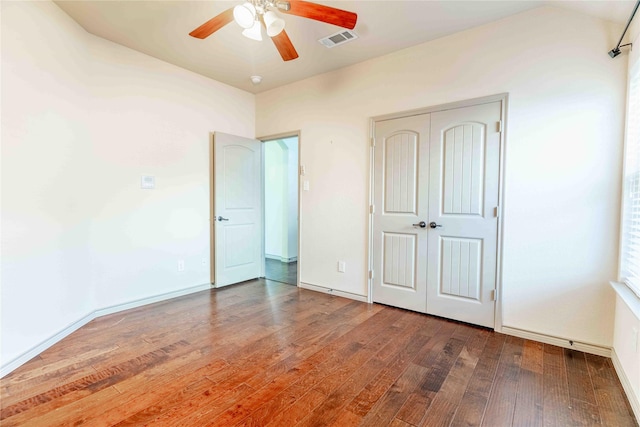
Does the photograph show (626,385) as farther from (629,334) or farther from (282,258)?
(282,258)

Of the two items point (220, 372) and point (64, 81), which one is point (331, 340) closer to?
point (220, 372)

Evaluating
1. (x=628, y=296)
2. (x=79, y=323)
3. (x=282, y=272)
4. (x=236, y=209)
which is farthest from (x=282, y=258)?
(x=628, y=296)

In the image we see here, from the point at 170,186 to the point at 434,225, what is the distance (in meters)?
3.01

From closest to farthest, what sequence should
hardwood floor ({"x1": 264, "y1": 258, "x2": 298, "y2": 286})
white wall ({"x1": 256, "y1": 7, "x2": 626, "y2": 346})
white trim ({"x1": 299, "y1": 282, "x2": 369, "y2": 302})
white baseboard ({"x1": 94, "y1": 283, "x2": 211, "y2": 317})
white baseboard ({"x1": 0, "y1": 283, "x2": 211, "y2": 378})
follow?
white baseboard ({"x1": 0, "y1": 283, "x2": 211, "y2": 378}) < white wall ({"x1": 256, "y1": 7, "x2": 626, "y2": 346}) < white baseboard ({"x1": 94, "y1": 283, "x2": 211, "y2": 317}) < white trim ({"x1": 299, "y1": 282, "x2": 369, "y2": 302}) < hardwood floor ({"x1": 264, "y1": 258, "x2": 298, "y2": 286})

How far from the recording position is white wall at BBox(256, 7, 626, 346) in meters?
2.22

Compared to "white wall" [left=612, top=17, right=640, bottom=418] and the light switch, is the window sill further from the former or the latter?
the light switch

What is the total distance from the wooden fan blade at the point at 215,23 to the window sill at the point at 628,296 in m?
3.02

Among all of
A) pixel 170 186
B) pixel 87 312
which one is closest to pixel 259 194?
pixel 170 186

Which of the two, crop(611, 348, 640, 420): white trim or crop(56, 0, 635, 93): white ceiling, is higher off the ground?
crop(56, 0, 635, 93): white ceiling

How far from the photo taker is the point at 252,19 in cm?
183

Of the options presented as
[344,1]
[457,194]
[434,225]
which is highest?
[344,1]

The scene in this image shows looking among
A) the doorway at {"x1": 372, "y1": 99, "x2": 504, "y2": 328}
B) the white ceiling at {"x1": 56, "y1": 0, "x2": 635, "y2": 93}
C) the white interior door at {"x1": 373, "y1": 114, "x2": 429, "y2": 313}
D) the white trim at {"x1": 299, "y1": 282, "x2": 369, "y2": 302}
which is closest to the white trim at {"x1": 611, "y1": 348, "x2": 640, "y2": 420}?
the doorway at {"x1": 372, "y1": 99, "x2": 504, "y2": 328}

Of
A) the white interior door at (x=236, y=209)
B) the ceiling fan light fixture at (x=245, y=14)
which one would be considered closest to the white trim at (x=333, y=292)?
the white interior door at (x=236, y=209)

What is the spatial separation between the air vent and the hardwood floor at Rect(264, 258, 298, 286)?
299 centimetres
